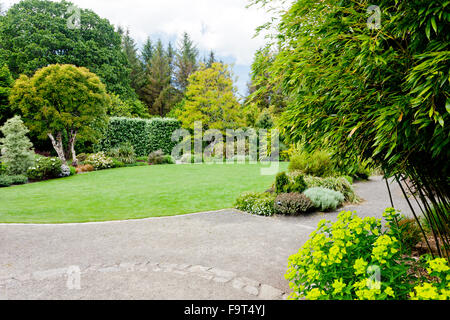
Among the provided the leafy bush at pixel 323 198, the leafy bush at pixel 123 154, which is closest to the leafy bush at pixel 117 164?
the leafy bush at pixel 123 154

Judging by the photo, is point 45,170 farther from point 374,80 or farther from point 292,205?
point 374,80

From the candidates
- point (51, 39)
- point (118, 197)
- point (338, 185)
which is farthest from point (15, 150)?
point (51, 39)

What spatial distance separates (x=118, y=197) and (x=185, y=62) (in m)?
29.4

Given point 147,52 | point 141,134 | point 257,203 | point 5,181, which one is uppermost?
point 147,52

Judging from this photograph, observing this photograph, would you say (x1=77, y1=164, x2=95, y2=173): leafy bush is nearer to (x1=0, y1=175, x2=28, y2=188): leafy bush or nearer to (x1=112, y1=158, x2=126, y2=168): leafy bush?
(x1=112, y1=158, x2=126, y2=168): leafy bush

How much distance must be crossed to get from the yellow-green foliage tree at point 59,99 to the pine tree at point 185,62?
20198 mm

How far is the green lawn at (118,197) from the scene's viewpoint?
5309mm

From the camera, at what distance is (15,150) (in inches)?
397

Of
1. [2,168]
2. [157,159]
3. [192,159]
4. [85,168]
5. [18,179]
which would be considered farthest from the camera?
[192,159]

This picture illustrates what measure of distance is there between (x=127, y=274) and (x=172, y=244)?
945 mm

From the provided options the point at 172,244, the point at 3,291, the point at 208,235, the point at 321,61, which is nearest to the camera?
the point at 321,61

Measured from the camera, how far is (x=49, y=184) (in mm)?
8984
